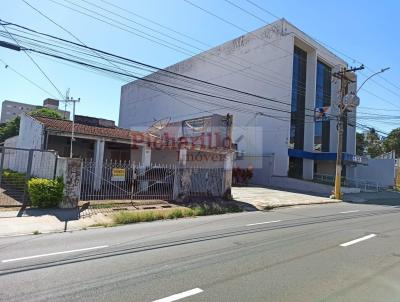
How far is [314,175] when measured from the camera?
39750mm

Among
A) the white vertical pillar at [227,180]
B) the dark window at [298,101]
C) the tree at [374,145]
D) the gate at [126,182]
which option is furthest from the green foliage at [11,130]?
the tree at [374,145]

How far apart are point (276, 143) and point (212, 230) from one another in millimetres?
26810

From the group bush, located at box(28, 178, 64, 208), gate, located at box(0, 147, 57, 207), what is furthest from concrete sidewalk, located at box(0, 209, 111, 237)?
gate, located at box(0, 147, 57, 207)

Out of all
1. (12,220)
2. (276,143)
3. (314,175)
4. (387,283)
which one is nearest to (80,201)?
(12,220)

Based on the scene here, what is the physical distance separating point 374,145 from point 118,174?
2354 inches

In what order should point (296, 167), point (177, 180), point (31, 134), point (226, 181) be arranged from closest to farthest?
1. point (177, 180)
2. point (226, 181)
3. point (31, 134)
4. point (296, 167)

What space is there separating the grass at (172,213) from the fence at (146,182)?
233 centimetres

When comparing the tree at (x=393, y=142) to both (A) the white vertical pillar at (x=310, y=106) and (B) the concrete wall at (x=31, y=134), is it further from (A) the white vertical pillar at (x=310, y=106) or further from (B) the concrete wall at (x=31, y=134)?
(B) the concrete wall at (x=31, y=134)

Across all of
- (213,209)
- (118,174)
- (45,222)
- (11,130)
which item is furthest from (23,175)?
(11,130)

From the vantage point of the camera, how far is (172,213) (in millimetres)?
14578

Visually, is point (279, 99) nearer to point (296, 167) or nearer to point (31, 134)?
point (296, 167)

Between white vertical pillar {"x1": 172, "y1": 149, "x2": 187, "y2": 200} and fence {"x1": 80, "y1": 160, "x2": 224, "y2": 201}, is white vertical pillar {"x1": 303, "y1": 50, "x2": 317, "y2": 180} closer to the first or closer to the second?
fence {"x1": 80, "y1": 160, "x2": 224, "y2": 201}

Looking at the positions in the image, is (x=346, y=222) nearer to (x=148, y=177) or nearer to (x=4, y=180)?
(x=148, y=177)

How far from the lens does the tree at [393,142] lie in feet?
208
